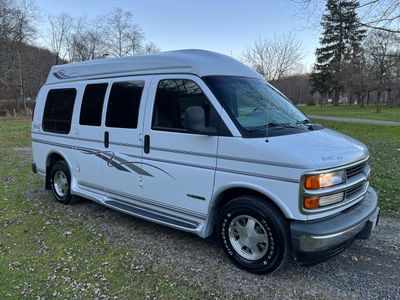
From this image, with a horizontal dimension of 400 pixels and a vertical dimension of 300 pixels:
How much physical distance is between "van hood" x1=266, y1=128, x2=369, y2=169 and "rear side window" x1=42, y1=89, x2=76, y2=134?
3.89 meters

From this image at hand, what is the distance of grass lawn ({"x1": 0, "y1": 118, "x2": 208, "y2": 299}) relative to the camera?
350cm

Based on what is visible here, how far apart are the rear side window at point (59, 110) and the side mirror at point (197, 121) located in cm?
297

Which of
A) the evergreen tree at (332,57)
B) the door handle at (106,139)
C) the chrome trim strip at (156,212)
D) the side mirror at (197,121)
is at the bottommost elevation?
the chrome trim strip at (156,212)

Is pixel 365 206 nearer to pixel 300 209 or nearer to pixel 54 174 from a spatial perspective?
pixel 300 209

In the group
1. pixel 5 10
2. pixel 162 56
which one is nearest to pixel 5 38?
pixel 5 10

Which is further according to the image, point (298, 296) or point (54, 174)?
point (54, 174)

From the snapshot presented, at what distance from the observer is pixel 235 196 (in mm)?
3949

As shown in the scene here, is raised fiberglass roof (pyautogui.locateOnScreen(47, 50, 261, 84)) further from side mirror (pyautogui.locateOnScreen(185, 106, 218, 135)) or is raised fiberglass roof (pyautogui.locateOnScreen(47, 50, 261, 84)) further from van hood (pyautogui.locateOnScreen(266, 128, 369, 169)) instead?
van hood (pyautogui.locateOnScreen(266, 128, 369, 169))

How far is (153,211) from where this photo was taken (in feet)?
15.3

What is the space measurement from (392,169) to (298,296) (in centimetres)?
684

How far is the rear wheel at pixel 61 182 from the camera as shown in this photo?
6159mm

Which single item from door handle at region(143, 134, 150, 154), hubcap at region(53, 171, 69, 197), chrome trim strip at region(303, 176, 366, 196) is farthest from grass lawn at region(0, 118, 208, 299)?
chrome trim strip at region(303, 176, 366, 196)

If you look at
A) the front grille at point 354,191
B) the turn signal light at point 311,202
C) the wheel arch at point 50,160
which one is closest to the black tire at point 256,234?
the turn signal light at point 311,202

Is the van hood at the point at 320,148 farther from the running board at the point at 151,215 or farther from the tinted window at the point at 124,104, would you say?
the tinted window at the point at 124,104
